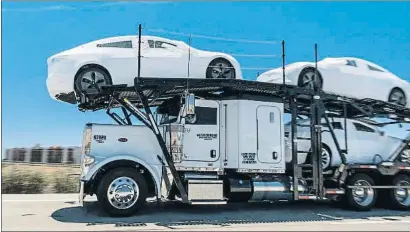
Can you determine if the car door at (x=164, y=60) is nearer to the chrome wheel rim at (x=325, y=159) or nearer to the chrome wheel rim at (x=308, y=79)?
the chrome wheel rim at (x=308, y=79)

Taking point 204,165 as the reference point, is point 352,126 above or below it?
above

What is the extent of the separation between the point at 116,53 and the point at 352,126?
20.4 ft

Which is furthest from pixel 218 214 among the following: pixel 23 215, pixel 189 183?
pixel 23 215

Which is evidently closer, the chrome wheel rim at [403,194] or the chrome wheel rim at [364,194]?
the chrome wheel rim at [364,194]

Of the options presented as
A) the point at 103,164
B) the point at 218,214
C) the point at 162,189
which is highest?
the point at 103,164

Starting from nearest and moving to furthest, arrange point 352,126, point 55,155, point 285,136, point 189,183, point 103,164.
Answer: point 103,164 → point 189,183 → point 285,136 → point 352,126 → point 55,155

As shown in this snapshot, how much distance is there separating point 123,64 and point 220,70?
2217 millimetres

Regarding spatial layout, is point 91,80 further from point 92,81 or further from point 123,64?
point 123,64

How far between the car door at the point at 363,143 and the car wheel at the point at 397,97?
96 cm

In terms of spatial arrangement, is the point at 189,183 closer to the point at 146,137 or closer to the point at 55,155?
the point at 146,137

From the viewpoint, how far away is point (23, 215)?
8.09 meters

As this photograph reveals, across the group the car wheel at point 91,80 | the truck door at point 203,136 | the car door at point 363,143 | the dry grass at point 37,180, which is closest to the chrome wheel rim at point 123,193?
the truck door at point 203,136

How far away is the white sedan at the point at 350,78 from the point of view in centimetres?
996

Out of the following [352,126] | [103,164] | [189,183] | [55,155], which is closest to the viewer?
[103,164]
